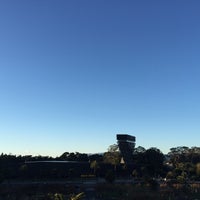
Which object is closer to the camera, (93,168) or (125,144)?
(93,168)

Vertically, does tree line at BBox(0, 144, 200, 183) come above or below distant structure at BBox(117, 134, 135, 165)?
below

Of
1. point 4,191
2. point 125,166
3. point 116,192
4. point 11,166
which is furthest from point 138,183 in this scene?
point 11,166

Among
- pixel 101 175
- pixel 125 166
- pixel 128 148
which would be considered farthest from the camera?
pixel 128 148

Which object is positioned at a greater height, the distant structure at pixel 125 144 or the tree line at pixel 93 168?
the distant structure at pixel 125 144

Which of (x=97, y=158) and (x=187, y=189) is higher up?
(x=97, y=158)

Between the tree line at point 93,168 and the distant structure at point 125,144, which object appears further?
the distant structure at point 125,144

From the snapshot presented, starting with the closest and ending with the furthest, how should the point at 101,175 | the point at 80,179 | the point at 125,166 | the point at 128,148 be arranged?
1. the point at 80,179
2. the point at 101,175
3. the point at 125,166
4. the point at 128,148

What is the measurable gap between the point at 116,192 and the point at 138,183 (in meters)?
7.87

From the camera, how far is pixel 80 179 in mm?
75438

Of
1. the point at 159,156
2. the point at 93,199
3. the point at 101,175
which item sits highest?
the point at 159,156

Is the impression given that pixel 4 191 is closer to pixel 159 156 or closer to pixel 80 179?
pixel 80 179

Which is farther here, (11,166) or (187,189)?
(11,166)

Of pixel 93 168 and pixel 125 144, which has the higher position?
pixel 125 144

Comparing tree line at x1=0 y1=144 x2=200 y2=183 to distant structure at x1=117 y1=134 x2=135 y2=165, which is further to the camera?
distant structure at x1=117 y1=134 x2=135 y2=165
